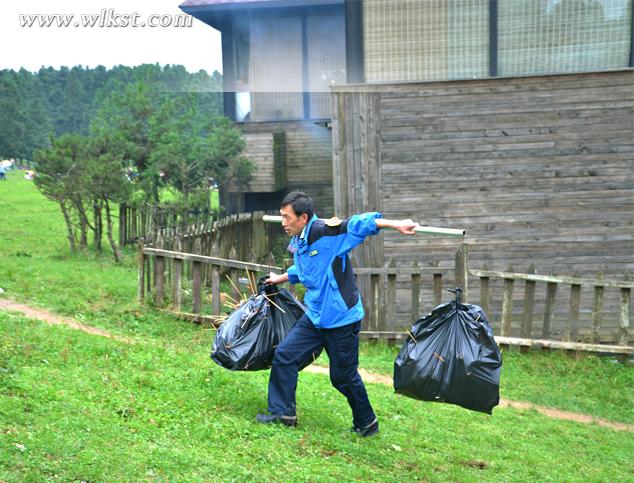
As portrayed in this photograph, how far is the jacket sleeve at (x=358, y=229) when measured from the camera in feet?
17.7

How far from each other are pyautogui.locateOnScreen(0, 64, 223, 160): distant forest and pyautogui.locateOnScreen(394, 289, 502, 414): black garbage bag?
30547 millimetres

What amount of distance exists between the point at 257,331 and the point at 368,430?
112 centimetres

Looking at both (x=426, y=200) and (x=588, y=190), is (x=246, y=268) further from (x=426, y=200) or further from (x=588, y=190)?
(x=588, y=190)

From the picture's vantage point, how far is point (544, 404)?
8.48 metres

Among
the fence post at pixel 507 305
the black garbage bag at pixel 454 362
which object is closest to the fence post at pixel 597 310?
the fence post at pixel 507 305

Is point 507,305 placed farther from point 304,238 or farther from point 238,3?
point 238,3

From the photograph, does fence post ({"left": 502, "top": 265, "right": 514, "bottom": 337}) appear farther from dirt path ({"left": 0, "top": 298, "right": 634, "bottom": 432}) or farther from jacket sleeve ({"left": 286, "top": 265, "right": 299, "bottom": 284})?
jacket sleeve ({"left": 286, "top": 265, "right": 299, "bottom": 284})

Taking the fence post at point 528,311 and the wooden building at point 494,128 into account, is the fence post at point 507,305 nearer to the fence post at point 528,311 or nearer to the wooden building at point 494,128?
the fence post at point 528,311

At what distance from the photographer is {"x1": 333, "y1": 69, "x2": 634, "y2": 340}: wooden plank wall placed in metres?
11.7

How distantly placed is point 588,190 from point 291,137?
33.9ft

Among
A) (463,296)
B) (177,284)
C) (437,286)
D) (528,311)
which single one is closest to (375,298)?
(437,286)

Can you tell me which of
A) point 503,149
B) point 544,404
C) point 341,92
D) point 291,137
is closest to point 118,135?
point 291,137

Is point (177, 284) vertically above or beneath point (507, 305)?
above

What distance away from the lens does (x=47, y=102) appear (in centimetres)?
5194
